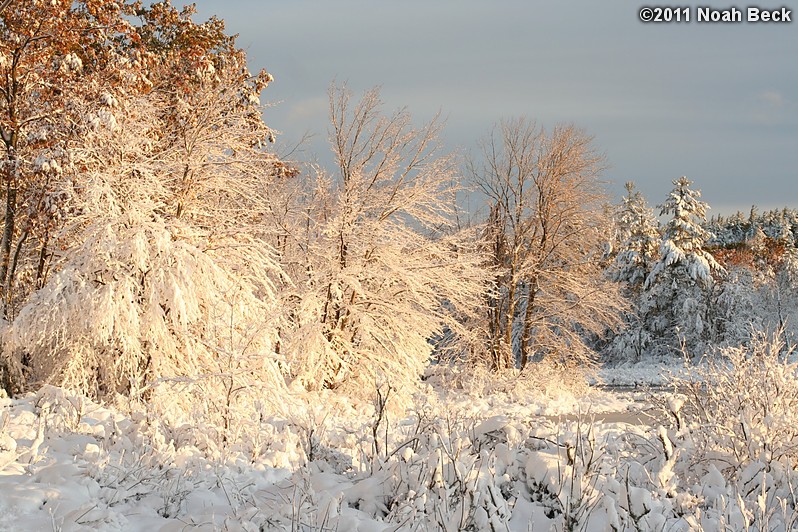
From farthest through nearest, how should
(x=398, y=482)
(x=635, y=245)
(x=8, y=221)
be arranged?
(x=635, y=245), (x=8, y=221), (x=398, y=482)

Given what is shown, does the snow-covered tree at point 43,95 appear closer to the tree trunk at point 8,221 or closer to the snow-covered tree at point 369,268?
the tree trunk at point 8,221

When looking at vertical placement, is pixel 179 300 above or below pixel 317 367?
above

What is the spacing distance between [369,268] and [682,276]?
22.4 metres

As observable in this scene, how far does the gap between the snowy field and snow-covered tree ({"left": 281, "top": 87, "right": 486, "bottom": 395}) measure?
25.6 ft

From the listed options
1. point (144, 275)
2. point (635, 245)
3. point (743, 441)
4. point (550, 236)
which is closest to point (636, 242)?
point (635, 245)

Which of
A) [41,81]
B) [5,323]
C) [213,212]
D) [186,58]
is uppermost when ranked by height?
[186,58]

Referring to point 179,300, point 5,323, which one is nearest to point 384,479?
point 179,300

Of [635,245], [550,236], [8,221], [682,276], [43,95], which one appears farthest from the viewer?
[635,245]

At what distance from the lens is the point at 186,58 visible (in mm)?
16000

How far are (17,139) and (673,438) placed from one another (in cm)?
1217

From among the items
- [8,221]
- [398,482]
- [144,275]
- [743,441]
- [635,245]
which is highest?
[635,245]

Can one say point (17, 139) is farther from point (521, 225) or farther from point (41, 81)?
point (521, 225)

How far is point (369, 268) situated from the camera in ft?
48.6

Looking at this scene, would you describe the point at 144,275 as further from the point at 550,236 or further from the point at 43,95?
the point at 550,236
